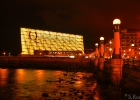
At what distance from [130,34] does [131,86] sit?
12251cm

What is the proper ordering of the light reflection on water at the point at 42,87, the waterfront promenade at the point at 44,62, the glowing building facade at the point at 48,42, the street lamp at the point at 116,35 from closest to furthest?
the street lamp at the point at 116,35 < the light reflection on water at the point at 42,87 < the waterfront promenade at the point at 44,62 < the glowing building facade at the point at 48,42

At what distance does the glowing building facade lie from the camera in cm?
11784

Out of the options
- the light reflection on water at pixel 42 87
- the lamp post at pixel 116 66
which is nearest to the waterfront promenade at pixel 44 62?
the light reflection on water at pixel 42 87

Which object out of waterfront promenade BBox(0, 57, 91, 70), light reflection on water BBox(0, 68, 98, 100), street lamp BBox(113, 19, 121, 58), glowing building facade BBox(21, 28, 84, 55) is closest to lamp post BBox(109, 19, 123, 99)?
street lamp BBox(113, 19, 121, 58)

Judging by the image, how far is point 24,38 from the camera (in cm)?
11725

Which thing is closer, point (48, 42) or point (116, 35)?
point (116, 35)

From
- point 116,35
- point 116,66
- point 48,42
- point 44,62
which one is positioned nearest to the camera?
point 116,66

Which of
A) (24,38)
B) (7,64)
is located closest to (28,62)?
(7,64)

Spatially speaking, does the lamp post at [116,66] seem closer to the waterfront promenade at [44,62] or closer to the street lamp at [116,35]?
the street lamp at [116,35]

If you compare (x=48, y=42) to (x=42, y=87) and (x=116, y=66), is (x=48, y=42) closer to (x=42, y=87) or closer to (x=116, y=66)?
(x=42, y=87)

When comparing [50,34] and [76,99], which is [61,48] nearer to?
[50,34]

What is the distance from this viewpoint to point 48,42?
422ft

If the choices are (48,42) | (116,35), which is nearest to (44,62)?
(48,42)

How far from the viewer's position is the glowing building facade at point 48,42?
387 feet
